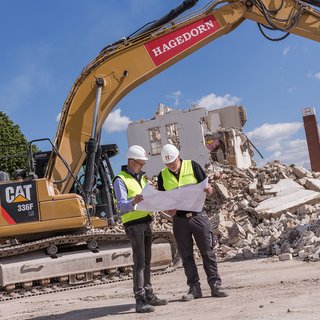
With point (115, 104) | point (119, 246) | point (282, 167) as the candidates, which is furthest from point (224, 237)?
point (282, 167)

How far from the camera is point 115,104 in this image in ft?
33.0

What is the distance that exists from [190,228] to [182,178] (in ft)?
1.84

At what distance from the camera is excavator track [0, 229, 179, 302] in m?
8.67

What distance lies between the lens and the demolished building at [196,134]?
1303 inches

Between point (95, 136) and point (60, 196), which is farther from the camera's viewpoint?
point (95, 136)

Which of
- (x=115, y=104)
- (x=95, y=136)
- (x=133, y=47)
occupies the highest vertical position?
(x=133, y=47)

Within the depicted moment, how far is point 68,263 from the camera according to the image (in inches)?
355

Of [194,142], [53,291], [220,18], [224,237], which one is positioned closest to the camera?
[53,291]

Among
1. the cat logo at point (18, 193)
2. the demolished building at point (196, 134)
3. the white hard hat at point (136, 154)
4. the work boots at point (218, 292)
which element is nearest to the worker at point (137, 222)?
the white hard hat at point (136, 154)

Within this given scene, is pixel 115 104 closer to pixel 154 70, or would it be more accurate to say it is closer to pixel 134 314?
pixel 154 70

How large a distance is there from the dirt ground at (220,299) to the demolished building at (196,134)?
23783 mm

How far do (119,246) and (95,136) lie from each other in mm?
2122

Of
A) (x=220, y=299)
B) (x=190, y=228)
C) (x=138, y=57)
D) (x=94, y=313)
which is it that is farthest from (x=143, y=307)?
(x=138, y=57)

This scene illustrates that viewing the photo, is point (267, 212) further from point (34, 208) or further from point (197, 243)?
point (197, 243)
